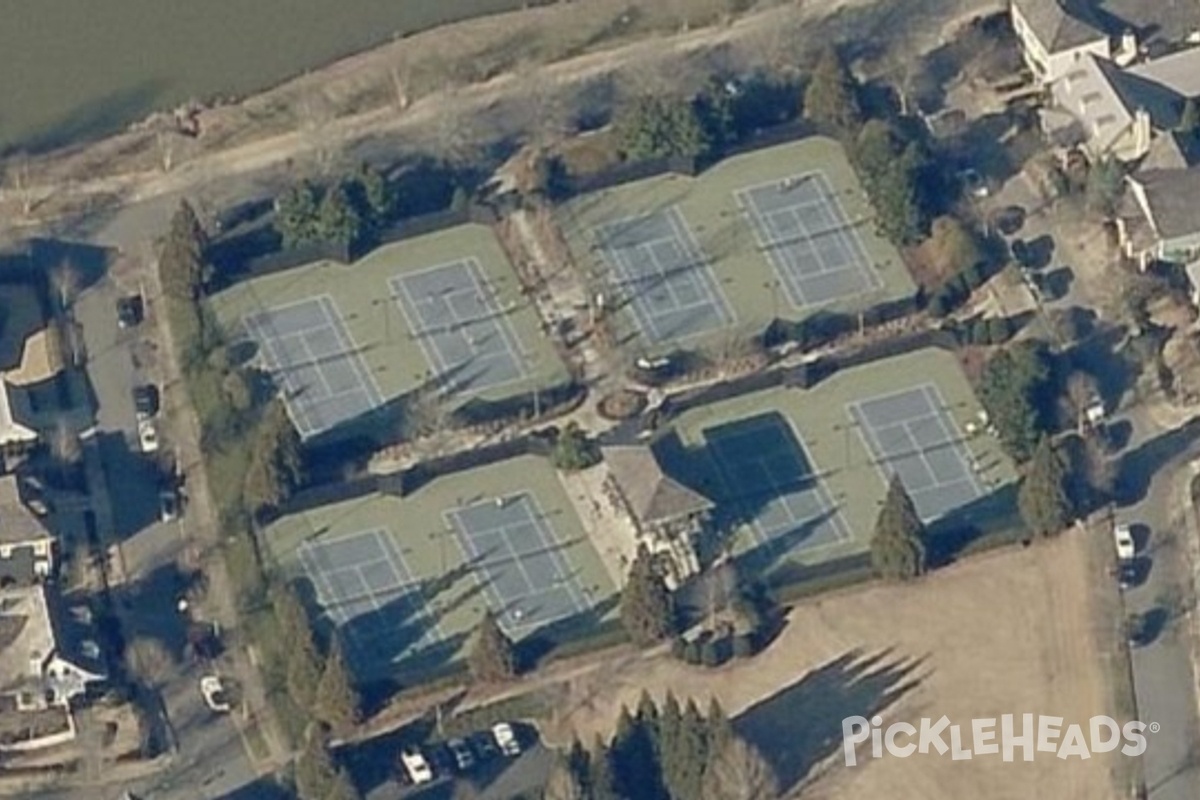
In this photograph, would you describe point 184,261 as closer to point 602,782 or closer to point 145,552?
point 145,552

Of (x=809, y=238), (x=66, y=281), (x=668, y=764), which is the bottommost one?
(x=668, y=764)

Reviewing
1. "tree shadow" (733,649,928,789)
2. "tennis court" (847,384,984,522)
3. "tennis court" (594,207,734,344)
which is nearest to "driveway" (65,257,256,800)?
"tree shadow" (733,649,928,789)

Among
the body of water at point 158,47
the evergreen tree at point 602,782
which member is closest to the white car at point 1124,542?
the evergreen tree at point 602,782

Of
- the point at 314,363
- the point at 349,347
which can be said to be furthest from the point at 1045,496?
the point at 314,363

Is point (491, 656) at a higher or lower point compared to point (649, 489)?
lower

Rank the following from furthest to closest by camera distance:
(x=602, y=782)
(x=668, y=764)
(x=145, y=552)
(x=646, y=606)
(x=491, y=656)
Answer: (x=145, y=552) → (x=646, y=606) → (x=491, y=656) → (x=668, y=764) → (x=602, y=782)

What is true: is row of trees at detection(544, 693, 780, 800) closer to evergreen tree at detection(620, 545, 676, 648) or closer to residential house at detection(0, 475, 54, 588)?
evergreen tree at detection(620, 545, 676, 648)

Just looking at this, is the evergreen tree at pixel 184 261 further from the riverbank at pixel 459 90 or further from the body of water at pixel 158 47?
the body of water at pixel 158 47

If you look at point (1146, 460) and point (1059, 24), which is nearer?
point (1146, 460)
